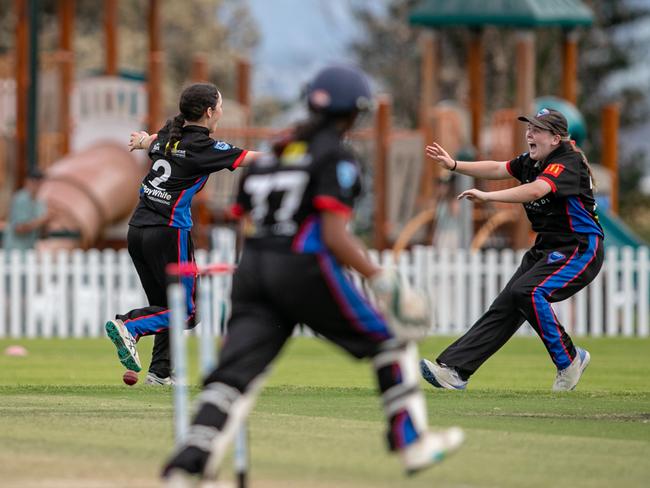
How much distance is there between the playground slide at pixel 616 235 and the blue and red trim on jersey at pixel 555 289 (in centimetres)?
1281

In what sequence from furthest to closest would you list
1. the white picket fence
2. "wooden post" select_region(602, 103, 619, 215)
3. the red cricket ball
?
1. "wooden post" select_region(602, 103, 619, 215)
2. the white picket fence
3. the red cricket ball

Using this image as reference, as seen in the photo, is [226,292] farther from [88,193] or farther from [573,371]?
[573,371]

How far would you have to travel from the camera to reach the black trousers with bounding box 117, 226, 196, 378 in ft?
35.8

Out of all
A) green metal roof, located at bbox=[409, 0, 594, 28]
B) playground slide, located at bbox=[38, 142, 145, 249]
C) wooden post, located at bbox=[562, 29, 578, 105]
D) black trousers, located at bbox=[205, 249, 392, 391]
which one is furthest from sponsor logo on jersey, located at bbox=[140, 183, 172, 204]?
wooden post, located at bbox=[562, 29, 578, 105]

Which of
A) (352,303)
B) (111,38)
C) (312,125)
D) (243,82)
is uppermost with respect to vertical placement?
(111,38)

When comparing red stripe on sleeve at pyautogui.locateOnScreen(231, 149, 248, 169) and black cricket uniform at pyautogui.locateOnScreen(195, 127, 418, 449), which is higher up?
red stripe on sleeve at pyautogui.locateOnScreen(231, 149, 248, 169)

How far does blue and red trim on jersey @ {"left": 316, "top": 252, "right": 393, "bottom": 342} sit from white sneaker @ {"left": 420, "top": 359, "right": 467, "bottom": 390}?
14.1ft

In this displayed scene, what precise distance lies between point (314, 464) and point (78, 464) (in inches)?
45.0

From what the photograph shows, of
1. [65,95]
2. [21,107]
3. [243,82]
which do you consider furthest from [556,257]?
[243,82]

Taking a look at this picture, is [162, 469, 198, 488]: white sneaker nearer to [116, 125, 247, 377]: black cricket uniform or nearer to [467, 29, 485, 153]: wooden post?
[116, 125, 247, 377]: black cricket uniform

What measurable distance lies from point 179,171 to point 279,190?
4.15m

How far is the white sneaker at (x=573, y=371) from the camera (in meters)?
11.0

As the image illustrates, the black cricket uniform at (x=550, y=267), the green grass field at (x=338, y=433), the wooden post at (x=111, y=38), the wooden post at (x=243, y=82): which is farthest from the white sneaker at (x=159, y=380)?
the wooden post at (x=243, y=82)

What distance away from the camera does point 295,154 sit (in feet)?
21.7
